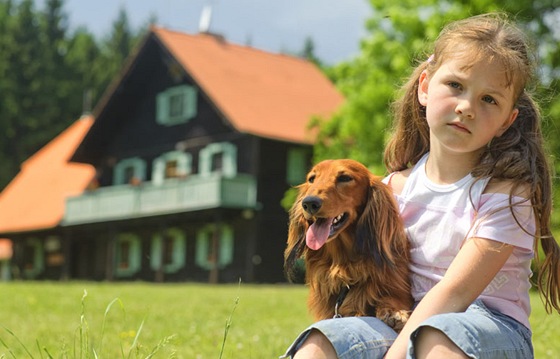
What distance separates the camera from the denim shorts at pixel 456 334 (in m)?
2.68

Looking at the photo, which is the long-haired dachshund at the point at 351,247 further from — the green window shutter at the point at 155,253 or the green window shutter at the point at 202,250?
the green window shutter at the point at 155,253

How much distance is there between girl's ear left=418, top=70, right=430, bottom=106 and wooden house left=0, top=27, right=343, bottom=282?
25.9 metres

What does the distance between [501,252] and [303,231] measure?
619 millimetres

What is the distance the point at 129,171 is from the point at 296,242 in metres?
33.5

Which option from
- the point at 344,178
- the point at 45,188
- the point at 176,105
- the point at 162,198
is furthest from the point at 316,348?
the point at 45,188

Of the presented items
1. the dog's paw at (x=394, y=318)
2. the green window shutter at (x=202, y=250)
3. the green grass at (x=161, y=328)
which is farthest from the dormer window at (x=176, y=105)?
the dog's paw at (x=394, y=318)

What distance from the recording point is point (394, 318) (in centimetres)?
297

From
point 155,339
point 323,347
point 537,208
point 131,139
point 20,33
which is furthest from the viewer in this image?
point 20,33

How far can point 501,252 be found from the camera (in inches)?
115

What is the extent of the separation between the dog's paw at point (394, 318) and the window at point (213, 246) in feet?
88.3

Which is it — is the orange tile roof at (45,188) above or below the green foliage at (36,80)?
below

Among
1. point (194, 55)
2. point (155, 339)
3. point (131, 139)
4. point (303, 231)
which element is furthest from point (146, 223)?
point (303, 231)

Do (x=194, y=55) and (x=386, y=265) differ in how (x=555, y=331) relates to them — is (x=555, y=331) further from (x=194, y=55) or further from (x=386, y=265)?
(x=194, y=55)

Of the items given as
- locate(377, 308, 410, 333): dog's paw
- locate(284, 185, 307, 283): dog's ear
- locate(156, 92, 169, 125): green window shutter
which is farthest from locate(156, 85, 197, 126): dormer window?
locate(377, 308, 410, 333): dog's paw
